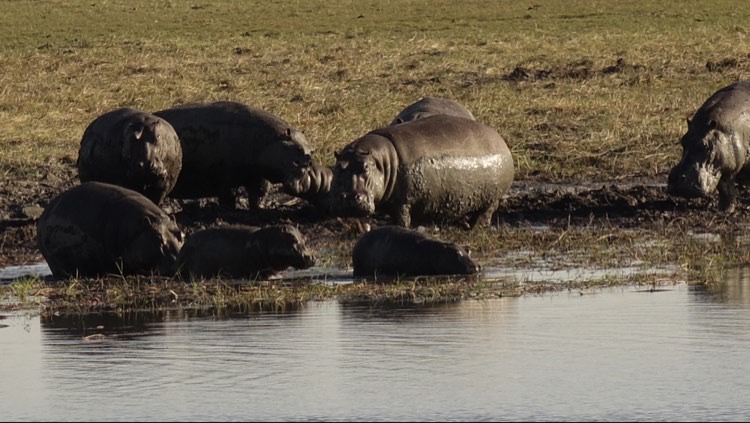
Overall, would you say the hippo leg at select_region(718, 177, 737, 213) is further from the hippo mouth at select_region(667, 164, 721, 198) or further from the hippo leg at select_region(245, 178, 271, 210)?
the hippo leg at select_region(245, 178, 271, 210)

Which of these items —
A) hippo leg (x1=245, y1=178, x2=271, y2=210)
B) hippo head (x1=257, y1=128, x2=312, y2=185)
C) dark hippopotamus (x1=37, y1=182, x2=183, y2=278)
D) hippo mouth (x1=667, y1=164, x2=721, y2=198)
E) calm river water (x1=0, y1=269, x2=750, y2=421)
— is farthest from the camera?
hippo leg (x1=245, y1=178, x2=271, y2=210)

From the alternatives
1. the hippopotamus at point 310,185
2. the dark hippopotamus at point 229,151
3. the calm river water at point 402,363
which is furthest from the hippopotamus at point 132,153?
the calm river water at point 402,363

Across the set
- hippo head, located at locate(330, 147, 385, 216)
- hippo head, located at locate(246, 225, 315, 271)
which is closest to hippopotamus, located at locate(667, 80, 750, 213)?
hippo head, located at locate(330, 147, 385, 216)

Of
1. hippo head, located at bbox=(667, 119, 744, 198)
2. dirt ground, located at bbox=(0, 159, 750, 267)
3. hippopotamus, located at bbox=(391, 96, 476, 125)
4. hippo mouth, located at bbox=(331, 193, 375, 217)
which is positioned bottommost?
dirt ground, located at bbox=(0, 159, 750, 267)

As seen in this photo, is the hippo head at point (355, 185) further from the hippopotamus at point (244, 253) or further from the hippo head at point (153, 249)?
the hippo head at point (153, 249)

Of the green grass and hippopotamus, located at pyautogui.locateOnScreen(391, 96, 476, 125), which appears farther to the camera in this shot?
the green grass

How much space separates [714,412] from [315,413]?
5.50 ft

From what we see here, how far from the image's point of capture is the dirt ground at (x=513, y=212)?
43.9 ft

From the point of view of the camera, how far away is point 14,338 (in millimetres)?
8969

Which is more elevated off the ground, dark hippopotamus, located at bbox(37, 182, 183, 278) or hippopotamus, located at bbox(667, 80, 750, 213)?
hippopotamus, located at bbox(667, 80, 750, 213)

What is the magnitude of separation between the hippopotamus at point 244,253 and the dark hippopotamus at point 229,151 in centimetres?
336

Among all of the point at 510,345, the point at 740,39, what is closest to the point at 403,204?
the point at 510,345

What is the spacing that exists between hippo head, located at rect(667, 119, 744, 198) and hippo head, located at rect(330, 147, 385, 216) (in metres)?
2.67

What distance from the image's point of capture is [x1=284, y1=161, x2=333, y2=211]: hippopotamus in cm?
1415
